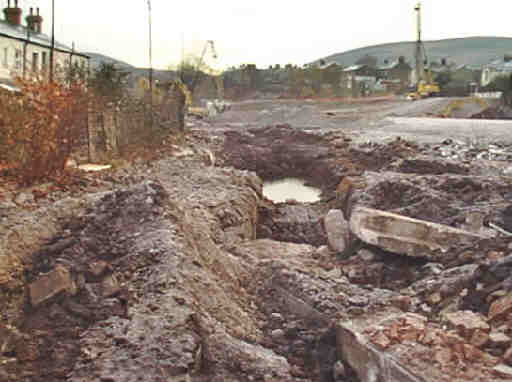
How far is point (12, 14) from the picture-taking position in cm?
2562

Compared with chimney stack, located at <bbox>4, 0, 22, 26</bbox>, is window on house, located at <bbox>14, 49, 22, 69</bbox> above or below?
below

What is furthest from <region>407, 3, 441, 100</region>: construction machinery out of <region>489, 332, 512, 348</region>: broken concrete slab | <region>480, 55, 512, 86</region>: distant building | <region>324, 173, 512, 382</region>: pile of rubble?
<region>489, 332, 512, 348</region>: broken concrete slab

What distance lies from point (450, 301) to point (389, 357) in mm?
1135

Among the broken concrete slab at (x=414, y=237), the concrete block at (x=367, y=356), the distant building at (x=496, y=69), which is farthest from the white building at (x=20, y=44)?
the distant building at (x=496, y=69)

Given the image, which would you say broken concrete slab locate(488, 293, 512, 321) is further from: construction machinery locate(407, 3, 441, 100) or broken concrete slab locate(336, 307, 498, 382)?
construction machinery locate(407, 3, 441, 100)

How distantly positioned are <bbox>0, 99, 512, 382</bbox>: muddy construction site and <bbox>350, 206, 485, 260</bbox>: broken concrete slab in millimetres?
15

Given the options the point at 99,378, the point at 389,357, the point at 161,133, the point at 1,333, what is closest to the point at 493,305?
the point at 389,357

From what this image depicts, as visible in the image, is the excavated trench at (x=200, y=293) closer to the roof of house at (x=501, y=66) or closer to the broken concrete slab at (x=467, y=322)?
the broken concrete slab at (x=467, y=322)

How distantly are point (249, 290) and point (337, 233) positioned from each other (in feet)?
6.31

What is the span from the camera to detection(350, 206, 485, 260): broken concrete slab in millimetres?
6027

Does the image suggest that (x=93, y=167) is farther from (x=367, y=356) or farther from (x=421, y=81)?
(x=421, y=81)

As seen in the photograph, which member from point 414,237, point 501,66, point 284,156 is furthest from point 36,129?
point 501,66

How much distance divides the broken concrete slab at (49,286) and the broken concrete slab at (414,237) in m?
3.41

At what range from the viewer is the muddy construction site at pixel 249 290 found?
3732 mm
